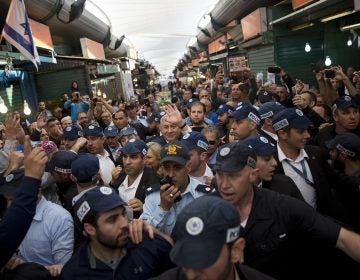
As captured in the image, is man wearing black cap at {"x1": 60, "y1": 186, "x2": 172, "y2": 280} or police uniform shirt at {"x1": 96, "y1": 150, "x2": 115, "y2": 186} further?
police uniform shirt at {"x1": 96, "y1": 150, "x2": 115, "y2": 186}

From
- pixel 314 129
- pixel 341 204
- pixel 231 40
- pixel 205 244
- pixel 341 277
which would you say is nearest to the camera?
pixel 205 244

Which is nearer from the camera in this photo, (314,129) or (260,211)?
(260,211)

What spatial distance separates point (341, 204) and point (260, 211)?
1.15m

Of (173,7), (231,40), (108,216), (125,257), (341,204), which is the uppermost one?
(173,7)

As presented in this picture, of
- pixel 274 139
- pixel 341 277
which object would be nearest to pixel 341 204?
pixel 341 277

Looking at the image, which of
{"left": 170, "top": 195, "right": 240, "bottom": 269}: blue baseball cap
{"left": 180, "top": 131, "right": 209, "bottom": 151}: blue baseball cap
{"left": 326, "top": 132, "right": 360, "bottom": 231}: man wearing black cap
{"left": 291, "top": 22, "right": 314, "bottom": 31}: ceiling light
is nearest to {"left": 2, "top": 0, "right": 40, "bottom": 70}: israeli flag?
{"left": 180, "top": 131, "right": 209, "bottom": 151}: blue baseball cap

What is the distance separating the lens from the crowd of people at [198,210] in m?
1.66

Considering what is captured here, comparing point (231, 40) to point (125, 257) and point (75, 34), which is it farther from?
point (125, 257)

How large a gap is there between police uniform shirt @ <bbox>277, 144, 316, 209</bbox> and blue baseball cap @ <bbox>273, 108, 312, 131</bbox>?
243 mm

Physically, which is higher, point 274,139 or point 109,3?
point 109,3

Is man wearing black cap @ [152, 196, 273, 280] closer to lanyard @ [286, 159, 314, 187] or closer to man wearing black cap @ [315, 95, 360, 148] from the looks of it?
lanyard @ [286, 159, 314, 187]

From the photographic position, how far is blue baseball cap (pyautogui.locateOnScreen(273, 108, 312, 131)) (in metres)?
3.31

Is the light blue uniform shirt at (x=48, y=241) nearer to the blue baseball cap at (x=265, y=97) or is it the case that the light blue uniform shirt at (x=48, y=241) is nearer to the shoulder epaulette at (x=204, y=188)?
the shoulder epaulette at (x=204, y=188)

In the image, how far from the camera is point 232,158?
2355mm
